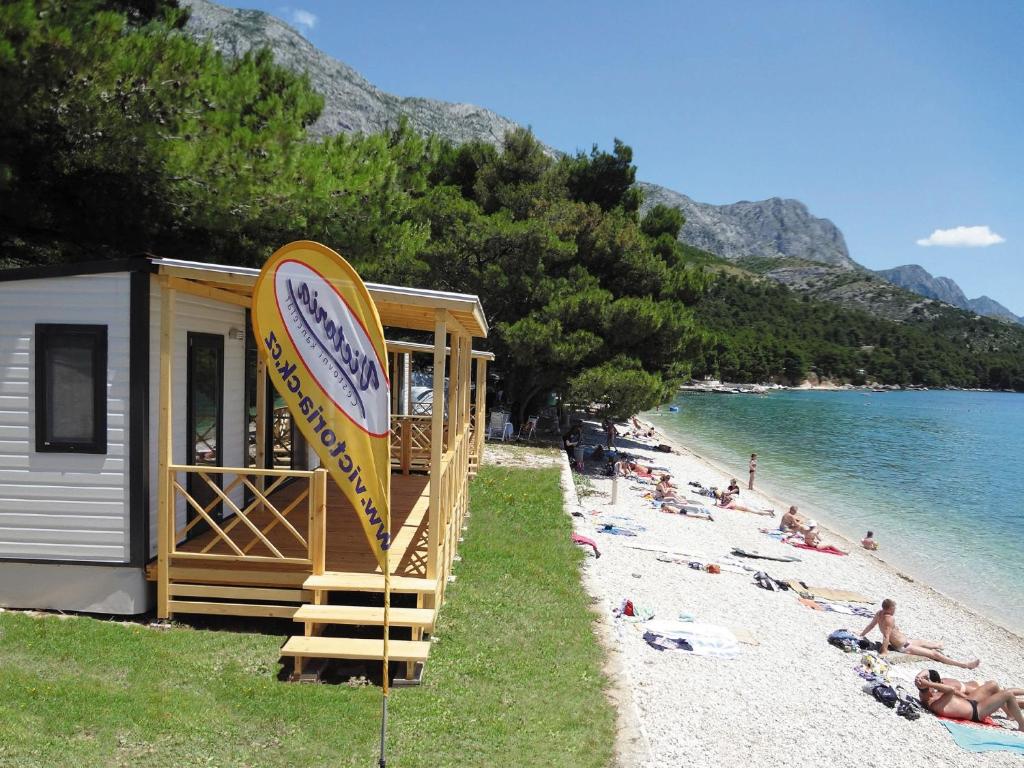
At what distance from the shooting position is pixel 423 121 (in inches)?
5684

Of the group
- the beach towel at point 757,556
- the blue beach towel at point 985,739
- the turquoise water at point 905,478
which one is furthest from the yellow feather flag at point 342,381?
the turquoise water at point 905,478

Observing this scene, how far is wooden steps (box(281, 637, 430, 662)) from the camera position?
18.0 ft

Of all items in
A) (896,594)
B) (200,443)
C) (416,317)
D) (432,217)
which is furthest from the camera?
(432,217)

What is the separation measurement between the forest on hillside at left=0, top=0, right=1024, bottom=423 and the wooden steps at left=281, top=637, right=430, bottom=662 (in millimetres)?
5789

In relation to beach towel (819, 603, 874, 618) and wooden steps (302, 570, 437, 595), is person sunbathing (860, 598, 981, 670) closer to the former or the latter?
beach towel (819, 603, 874, 618)

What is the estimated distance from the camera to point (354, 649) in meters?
5.59

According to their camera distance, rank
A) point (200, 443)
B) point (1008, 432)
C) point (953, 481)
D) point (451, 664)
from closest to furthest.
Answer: point (451, 664), point (200, 443), point (953, 481), point (1008, 432)

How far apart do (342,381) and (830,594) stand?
1087cm

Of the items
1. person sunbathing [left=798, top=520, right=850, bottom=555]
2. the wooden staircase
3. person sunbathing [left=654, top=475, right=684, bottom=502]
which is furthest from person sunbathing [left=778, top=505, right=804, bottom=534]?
the wooden staircase

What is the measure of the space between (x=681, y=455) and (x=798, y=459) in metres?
7.36

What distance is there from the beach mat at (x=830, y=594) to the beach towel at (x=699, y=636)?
403 cm

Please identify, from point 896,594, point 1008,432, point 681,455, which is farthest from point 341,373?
point 1008,432

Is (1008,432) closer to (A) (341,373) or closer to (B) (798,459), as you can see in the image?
(B) (798,459)

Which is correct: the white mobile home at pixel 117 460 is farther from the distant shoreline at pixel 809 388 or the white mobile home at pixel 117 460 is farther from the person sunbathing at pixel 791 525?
the distant shoreline at pixel 809 388
